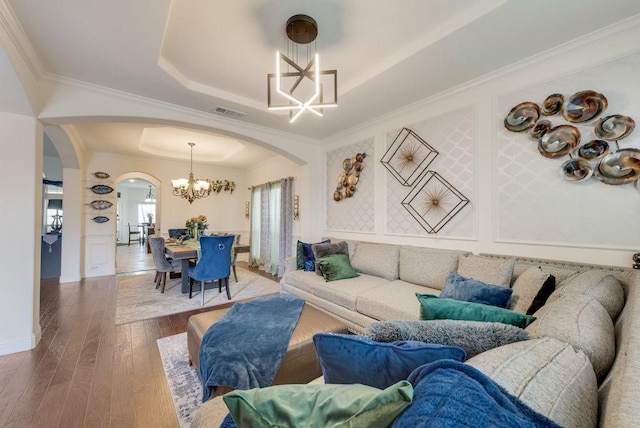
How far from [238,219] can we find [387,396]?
748 cm

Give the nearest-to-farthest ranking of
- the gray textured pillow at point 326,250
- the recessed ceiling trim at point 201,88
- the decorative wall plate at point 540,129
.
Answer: the decorative wall plate at point 540,129 → the recessed ceiling trim at point 201,88 → the gray textured pillow at point 326,250

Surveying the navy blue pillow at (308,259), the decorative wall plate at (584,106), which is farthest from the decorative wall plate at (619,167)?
the navy blue pillow at (308,259)

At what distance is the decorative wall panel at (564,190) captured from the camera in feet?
6.32

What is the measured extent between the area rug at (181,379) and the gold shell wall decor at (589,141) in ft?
9.89

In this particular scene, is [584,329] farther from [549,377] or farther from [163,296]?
[163,296]

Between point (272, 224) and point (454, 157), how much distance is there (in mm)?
4165

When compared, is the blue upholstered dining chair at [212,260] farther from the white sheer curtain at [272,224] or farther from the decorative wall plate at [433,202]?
the decorative wall plate at [433,202]

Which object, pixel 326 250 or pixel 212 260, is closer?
pixel 326 250

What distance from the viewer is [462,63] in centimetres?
240

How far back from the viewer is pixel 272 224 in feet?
19.6

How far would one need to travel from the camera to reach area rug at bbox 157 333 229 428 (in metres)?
1.70

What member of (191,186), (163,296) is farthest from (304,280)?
(191,186)

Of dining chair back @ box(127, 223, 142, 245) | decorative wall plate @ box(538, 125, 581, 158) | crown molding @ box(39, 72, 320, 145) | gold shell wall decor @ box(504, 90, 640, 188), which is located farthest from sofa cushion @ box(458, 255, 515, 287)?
dining chair back @ box(127, 223, 142, 245)

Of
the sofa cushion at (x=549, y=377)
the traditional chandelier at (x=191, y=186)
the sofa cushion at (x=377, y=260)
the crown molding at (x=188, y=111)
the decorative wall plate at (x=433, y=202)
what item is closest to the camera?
the sofa cushion at (x=549, y=377)
